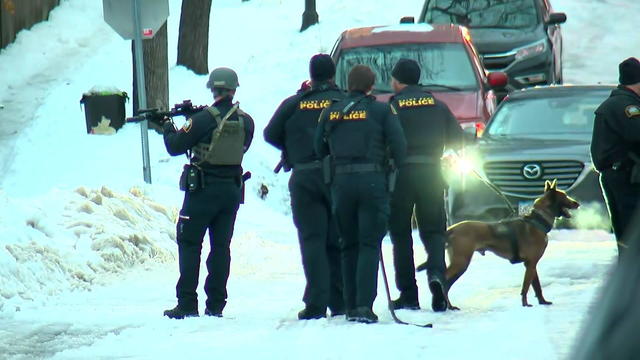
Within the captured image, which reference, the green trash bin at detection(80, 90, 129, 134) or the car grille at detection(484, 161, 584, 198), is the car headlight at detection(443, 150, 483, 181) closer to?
the car grille at detection(484, 161, 584, 198)

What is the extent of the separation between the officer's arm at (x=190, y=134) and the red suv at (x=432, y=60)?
6460mm

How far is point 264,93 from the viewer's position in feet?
82.3

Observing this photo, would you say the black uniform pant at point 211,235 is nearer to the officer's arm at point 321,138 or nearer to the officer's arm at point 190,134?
the officer's arm at point 190,134

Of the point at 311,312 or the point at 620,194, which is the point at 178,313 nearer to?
the point at 311,312

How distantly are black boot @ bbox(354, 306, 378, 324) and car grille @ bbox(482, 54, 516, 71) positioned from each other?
12.9 meters

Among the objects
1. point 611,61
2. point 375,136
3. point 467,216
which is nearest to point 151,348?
point 375,136

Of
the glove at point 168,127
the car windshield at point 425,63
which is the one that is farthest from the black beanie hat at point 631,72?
the car windshield at point 425,63

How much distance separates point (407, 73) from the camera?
30.2 feet

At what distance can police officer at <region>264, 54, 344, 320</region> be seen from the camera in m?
8.94

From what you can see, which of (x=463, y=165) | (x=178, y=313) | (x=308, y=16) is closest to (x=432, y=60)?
(x=463, y=165)

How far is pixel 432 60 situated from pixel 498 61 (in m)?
4.80

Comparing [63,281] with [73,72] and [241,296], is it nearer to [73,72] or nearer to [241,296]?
[241,296]

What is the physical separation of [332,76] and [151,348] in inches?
93.5

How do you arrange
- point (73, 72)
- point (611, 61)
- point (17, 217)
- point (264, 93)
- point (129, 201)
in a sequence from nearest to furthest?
point (17, 217) < point (129, 201) < point (264, 93) < point (73, 72) < point (611, 61)
